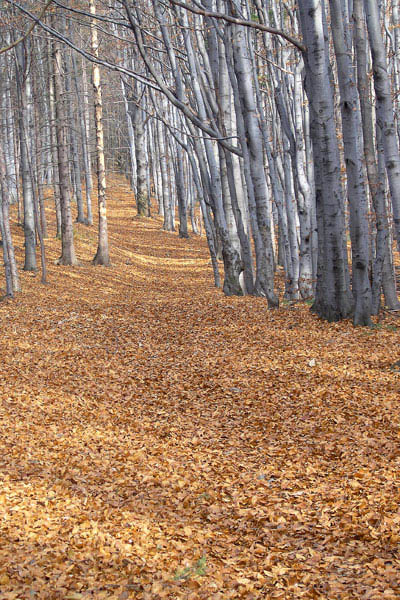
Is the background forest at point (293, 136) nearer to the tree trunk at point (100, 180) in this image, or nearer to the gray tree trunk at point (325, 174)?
the gray tree trunk at point (325, 174)

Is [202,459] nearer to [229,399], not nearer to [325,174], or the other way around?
[229,399]

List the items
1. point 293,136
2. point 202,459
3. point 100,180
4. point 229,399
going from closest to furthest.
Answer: point 202,459
point 229,399
point 293,136
point 100,180

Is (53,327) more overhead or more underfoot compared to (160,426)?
more overhead

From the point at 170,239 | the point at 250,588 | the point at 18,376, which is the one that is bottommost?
the point at 250,588

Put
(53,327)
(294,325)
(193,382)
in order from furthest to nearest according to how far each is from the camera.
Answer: (53,327) < (294,325) < (193,382)

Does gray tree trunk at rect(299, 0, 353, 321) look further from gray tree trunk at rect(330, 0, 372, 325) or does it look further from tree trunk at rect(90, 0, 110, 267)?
tree trunk at rect(90, 0, 110, 267)

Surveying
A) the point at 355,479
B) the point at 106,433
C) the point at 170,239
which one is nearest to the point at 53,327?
A: the point at 106,433

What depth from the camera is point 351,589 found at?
341 centimetres

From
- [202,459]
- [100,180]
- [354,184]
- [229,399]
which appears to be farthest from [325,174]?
[100,180]

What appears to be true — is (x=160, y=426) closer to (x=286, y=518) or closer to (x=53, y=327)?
(x=286, y=518)

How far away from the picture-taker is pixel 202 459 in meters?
5.58

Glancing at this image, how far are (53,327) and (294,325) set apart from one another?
4498mm

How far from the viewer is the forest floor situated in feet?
12.4

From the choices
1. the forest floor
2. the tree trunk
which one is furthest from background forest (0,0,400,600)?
the tree trunk
